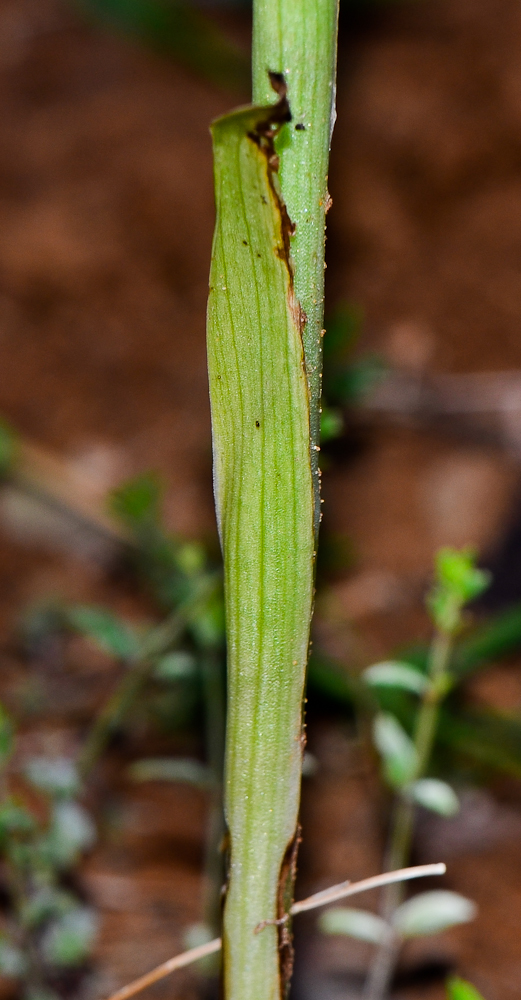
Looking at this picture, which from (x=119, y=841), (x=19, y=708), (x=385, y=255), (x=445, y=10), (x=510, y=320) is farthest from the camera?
(x=445, y=10)

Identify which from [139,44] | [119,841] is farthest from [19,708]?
[139,44]

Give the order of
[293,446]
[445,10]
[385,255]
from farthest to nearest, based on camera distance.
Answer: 1. [445,10]
2. [385,255]
3. [293,446]

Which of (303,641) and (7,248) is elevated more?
(7,248)

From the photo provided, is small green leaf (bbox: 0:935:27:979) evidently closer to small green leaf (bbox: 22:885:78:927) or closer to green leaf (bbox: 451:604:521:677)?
small green leaf (bbox: 22:885:78:927)

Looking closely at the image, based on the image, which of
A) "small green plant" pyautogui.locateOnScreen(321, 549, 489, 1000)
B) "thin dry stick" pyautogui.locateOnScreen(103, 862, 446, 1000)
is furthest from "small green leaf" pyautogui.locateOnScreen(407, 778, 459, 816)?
"thin dry stick" pyautogui.locateOnScreen(103, 862, 446, 1000)

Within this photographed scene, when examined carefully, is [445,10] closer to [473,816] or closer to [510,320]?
[510,320]

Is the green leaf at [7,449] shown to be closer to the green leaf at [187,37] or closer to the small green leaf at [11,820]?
the small green leaf at [11,820]
